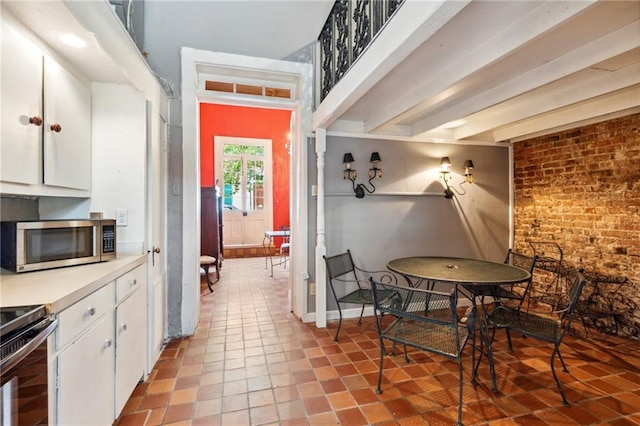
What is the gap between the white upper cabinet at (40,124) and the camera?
4.25 ft

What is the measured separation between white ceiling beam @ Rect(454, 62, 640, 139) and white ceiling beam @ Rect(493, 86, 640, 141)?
0.24 m

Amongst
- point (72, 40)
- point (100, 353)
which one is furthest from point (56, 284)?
point (72, 40)

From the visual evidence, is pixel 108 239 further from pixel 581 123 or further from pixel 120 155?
pixel 581 123

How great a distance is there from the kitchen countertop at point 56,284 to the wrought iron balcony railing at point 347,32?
6.52ft

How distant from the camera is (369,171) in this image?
11.1 feet

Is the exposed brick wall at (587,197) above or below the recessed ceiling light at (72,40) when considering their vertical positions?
below

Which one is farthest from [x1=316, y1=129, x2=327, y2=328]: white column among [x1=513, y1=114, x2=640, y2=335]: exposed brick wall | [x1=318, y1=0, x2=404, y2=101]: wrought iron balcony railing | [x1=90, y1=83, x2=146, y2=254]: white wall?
[x1=513, y1=114, x2=640, y2=335]: exposed brick wall

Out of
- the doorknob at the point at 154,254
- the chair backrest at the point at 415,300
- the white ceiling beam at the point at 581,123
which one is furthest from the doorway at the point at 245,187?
the chair backrest at the point at 415,300

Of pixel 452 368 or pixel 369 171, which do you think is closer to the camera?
pixel 452 368

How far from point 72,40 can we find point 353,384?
2609 millimetres

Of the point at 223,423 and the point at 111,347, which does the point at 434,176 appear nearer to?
the point at 223,423

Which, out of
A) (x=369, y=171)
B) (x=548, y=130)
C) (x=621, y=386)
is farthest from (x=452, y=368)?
(x=548, y=130)

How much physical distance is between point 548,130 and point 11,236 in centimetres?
456

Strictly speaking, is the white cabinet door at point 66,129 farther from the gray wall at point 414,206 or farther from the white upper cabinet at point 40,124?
the gray wall at point 414,206
